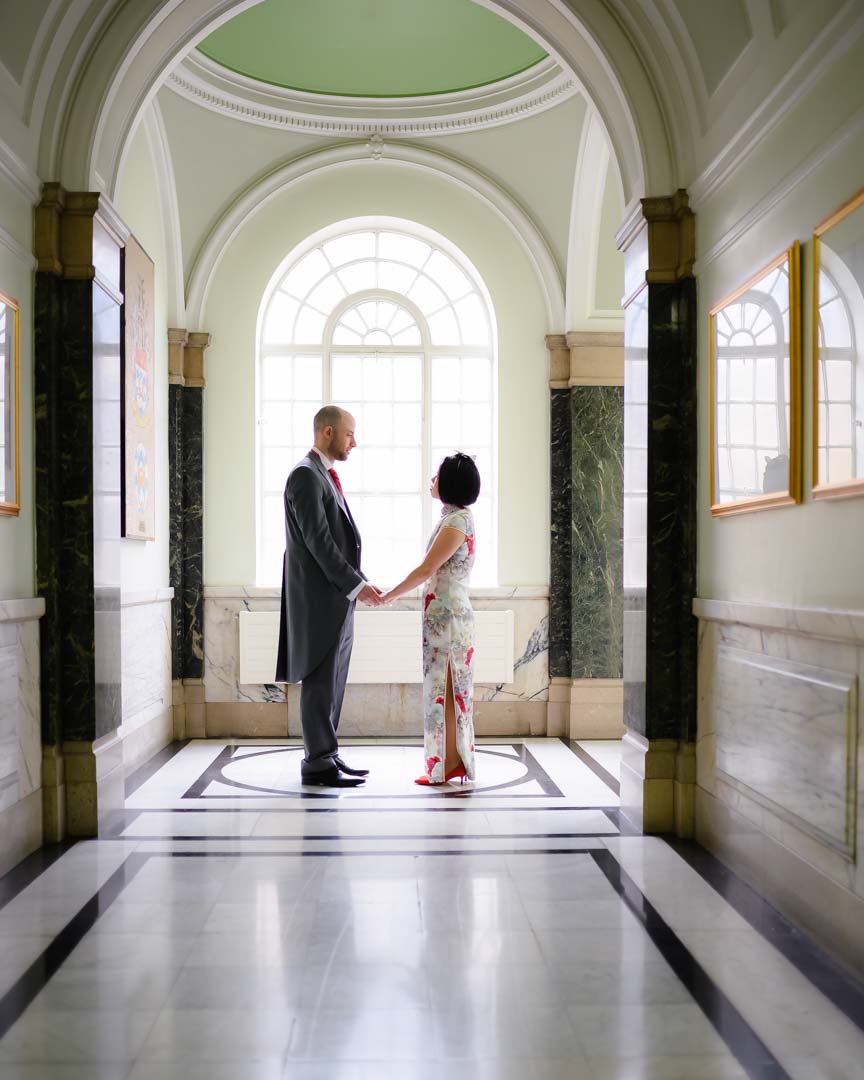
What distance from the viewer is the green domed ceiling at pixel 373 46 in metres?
6.81

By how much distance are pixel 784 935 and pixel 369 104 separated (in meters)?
6.07

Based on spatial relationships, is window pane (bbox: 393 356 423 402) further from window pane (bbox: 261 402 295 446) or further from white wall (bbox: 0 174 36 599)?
white wall (bbox: 0 174 36 599)

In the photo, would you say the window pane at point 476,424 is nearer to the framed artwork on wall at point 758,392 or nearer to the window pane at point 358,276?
the window pane at point 358,276

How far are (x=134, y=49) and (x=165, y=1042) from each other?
4.07 metres

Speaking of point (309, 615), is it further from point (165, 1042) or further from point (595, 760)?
point (165, 1042)

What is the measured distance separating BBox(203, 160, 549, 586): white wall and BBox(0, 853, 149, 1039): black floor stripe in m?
3.63

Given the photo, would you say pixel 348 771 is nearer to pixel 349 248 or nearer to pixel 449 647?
pixel 449 647

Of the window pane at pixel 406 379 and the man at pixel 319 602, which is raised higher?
the window pane at pixel 406 379

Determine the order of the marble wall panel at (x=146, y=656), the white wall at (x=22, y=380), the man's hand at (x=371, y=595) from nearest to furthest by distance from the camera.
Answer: the white wall at (x=22, y=380)
the man's hand at (x=371, y=595)
the marble wall panel at (x=146, y=656)

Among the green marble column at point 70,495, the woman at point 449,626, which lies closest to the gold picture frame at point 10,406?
the green marble column at point 70,495

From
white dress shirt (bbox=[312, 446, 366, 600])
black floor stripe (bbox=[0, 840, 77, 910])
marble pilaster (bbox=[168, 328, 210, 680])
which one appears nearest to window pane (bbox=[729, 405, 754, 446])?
white dress shirt (bbox=[312, 446, 366, 600])

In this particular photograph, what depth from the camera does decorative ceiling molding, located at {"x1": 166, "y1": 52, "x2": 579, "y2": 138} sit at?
674 cm

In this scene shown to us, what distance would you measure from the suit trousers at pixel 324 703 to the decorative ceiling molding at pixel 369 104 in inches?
146

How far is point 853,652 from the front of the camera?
297cm
